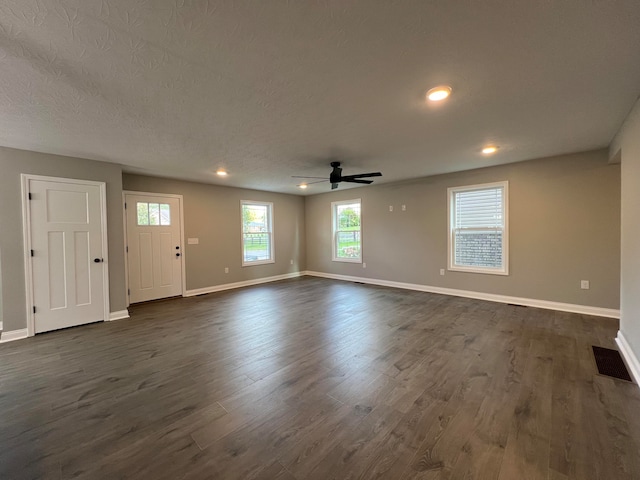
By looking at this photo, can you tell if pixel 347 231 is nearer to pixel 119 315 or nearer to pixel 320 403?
pixel 119 315

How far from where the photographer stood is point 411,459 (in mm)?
1560

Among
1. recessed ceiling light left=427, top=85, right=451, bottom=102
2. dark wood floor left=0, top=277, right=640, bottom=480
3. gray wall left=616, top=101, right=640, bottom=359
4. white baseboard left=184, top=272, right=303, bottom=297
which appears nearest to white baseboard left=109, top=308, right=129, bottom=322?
dark wood floor left=0, top=277, right=640, bottom=480

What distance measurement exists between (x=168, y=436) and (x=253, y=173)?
425cm

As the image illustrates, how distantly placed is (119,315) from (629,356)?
6440 mm

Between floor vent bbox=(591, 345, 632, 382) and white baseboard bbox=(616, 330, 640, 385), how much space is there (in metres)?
0.04

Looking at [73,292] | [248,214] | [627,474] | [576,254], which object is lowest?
[627,474]

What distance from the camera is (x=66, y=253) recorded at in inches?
152

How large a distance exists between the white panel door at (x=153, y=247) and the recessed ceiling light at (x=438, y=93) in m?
5.26

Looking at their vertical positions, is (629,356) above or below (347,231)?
below

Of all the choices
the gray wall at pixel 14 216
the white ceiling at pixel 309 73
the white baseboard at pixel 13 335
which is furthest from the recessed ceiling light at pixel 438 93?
the white baseboard at pixel 13 335

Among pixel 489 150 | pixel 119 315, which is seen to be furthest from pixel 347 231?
pixel 119 315

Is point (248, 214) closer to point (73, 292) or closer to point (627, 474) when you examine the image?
point (73, 292)

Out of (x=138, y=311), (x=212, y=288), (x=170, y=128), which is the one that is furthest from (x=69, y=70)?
(x=212, y=288)

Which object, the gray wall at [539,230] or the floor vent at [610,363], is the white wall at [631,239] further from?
the gray wall at [539,230]
